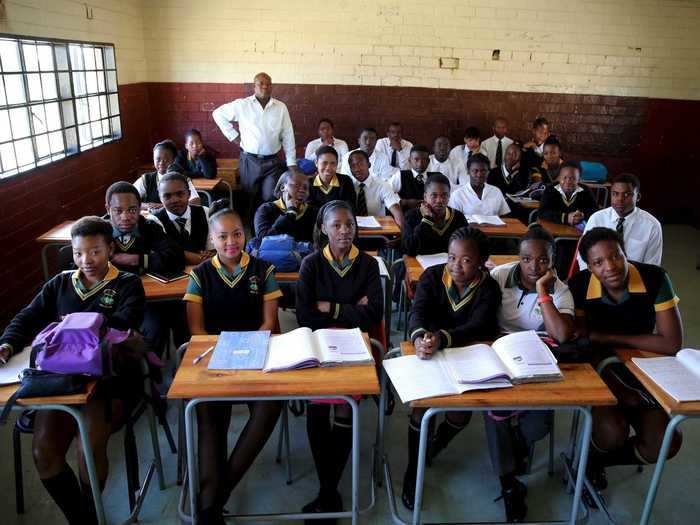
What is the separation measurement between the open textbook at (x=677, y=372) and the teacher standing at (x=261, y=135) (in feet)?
14.7

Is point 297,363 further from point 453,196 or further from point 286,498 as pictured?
point 453,196

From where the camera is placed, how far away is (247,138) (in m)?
6.18

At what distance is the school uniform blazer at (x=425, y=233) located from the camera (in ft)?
11.7

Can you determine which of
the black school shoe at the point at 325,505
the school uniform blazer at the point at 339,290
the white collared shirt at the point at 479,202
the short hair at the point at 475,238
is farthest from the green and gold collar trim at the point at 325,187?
the black school shoe at the point at 325,505

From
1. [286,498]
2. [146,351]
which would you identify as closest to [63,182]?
[146,351]

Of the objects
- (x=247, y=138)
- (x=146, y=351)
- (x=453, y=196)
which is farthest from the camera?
(x=247, y=138)

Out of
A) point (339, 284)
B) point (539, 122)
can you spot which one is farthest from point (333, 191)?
point (539, 122)

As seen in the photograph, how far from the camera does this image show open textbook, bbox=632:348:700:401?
1.97m

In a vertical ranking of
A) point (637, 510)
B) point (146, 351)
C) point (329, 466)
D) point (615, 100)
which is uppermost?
point (615, 100)

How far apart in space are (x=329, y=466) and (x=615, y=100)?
6915 millimetres

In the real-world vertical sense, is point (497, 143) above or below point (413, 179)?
above

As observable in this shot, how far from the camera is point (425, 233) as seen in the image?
3.61 metres

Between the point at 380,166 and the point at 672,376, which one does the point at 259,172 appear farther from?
the point at 672,376

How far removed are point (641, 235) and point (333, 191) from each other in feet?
7.19
